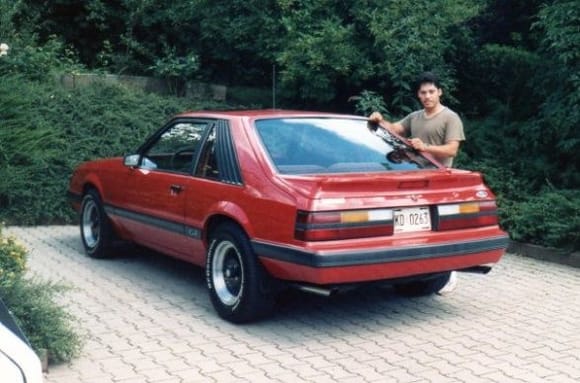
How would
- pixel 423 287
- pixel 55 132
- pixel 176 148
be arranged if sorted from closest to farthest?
pixel 423 287 → pixel 176 148 → pixel 55 132

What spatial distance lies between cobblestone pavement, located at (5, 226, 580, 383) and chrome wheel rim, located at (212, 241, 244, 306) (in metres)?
0.20

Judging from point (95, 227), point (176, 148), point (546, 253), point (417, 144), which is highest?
point (417, 144)

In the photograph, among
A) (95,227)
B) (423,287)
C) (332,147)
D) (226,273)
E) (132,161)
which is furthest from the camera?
(95,227)

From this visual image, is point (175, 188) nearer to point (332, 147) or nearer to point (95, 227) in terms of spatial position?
point (332, 147)

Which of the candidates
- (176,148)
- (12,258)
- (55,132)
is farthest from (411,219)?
(55,132)

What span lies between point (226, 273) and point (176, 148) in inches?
56.0

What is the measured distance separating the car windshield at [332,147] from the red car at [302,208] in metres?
0.01

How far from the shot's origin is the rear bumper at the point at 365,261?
16.5ft

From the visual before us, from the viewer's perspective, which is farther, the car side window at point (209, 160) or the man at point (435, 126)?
the man at point (435, 126)

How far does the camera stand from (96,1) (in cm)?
1513

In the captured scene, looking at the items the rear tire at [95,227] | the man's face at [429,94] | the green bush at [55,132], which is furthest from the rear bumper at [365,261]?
the green bush at [55,132]

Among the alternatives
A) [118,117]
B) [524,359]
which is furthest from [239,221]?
[118,117]

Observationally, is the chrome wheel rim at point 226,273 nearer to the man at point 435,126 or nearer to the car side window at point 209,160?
the car side window at point 209,160

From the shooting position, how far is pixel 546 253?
816 cm
